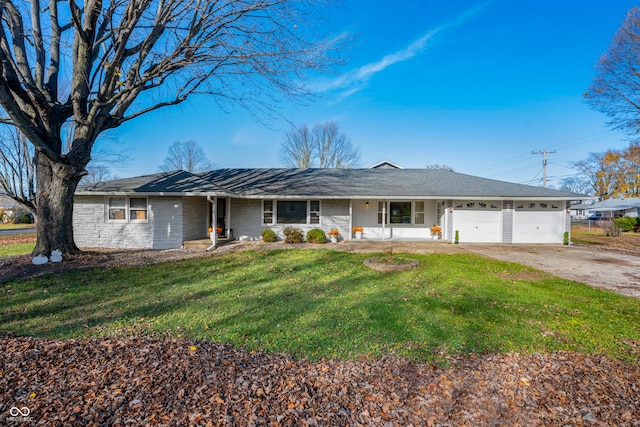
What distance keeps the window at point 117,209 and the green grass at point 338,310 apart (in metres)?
5.78

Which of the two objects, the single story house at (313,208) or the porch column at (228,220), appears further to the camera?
the porch column at (228,220)

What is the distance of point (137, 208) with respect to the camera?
12.3 metres

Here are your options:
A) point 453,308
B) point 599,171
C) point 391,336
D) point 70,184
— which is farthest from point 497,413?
point 599,171

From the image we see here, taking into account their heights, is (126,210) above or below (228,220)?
above

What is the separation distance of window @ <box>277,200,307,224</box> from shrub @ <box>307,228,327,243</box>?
0.85 m

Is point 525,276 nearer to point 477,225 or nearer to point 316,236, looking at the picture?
point 477,225

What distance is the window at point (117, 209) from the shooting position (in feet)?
40.5

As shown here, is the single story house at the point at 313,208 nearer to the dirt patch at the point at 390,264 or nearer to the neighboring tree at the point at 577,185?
the dirt patch at the point at 390,264

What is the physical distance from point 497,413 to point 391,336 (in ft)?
4.88

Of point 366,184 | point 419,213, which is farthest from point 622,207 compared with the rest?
point 366,184

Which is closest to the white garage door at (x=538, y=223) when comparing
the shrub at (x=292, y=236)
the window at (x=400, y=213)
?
the window at (x=400, y=213)

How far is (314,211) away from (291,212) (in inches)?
45.1

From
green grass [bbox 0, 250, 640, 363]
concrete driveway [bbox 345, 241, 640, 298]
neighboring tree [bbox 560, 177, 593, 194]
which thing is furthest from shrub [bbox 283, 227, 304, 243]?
neighboring tree [bbox 560, 177, 593, 194]

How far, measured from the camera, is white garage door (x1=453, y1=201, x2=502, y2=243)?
13.9 m
